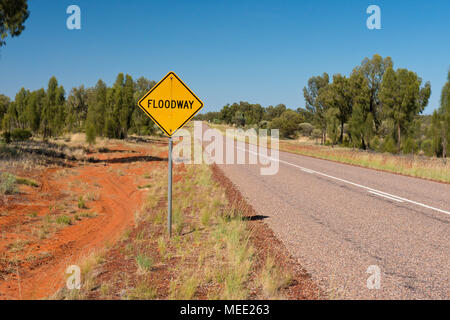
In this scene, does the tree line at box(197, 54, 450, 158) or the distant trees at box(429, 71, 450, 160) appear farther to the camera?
the tree line at box(197, 54, 450, 158)

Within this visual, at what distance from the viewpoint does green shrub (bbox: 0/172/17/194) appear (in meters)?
10.2

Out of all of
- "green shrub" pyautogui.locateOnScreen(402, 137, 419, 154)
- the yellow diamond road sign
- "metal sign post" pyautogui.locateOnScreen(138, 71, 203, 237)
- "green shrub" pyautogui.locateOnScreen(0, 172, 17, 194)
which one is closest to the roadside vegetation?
"metal sign post" pyautogui.locateOnScreen(138, 71, 203, 237)

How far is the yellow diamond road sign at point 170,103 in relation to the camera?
5.45 meters

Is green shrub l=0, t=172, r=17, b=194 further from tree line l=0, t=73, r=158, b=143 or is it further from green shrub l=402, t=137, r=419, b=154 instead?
green shrub l=402, t=137, r=419, b=154

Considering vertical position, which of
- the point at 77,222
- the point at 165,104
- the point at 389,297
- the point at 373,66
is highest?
the point at 373,66

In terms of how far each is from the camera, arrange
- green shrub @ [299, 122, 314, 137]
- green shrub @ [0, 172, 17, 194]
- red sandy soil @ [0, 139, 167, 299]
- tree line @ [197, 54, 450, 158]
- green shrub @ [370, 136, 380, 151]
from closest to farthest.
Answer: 1. red sandy soil @ [0, 139, 167, 299]
2. green shrub @ [0, 172, 17, 194]
3. tree line @ [197, 54, 450, 158]
4. green shrub @ [370, 136, 380, 151]
5. green shrub @ [299, 122, 314, 137]

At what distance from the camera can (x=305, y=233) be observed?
5.69m

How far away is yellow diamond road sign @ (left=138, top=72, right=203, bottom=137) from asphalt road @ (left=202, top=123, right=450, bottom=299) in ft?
9.09

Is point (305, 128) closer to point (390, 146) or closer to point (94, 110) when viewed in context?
point (390, 146)

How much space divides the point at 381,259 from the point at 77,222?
7.67 meters

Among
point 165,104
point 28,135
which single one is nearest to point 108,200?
point 165,104

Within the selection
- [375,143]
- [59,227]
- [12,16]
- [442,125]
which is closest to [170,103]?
[59,227]

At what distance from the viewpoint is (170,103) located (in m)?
5.54
